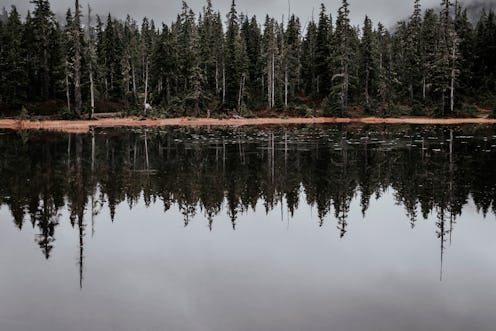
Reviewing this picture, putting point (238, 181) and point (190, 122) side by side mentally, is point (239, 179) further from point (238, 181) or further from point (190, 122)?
point (190, 122)

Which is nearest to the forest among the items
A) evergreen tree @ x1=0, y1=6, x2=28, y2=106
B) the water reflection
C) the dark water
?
evergreen tree @ x1=0, y1=6, x2=28, y2=106

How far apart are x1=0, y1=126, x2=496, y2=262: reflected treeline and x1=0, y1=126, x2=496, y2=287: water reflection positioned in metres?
0.03

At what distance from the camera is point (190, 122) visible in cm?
6031

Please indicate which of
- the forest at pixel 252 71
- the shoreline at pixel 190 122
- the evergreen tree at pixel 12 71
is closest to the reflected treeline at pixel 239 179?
the shoreline at pixel 190 122

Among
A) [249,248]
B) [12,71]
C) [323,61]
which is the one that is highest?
[323,61]

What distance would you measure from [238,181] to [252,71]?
7281 centimetres

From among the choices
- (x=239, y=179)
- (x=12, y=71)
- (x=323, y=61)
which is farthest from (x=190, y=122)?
(x=239, y=179)

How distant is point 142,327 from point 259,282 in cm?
220

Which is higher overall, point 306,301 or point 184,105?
point 184,105

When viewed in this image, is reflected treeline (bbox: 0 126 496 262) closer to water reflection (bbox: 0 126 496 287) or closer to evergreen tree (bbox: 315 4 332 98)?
water reflection (bbox: 0 126 496 287)

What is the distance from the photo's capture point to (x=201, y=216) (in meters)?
12.6

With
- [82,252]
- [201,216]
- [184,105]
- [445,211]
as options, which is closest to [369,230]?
[445,211]

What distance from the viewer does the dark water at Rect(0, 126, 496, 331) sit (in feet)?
22.7

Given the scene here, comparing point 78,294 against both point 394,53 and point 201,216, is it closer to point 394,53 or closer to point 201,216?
point 201,216
